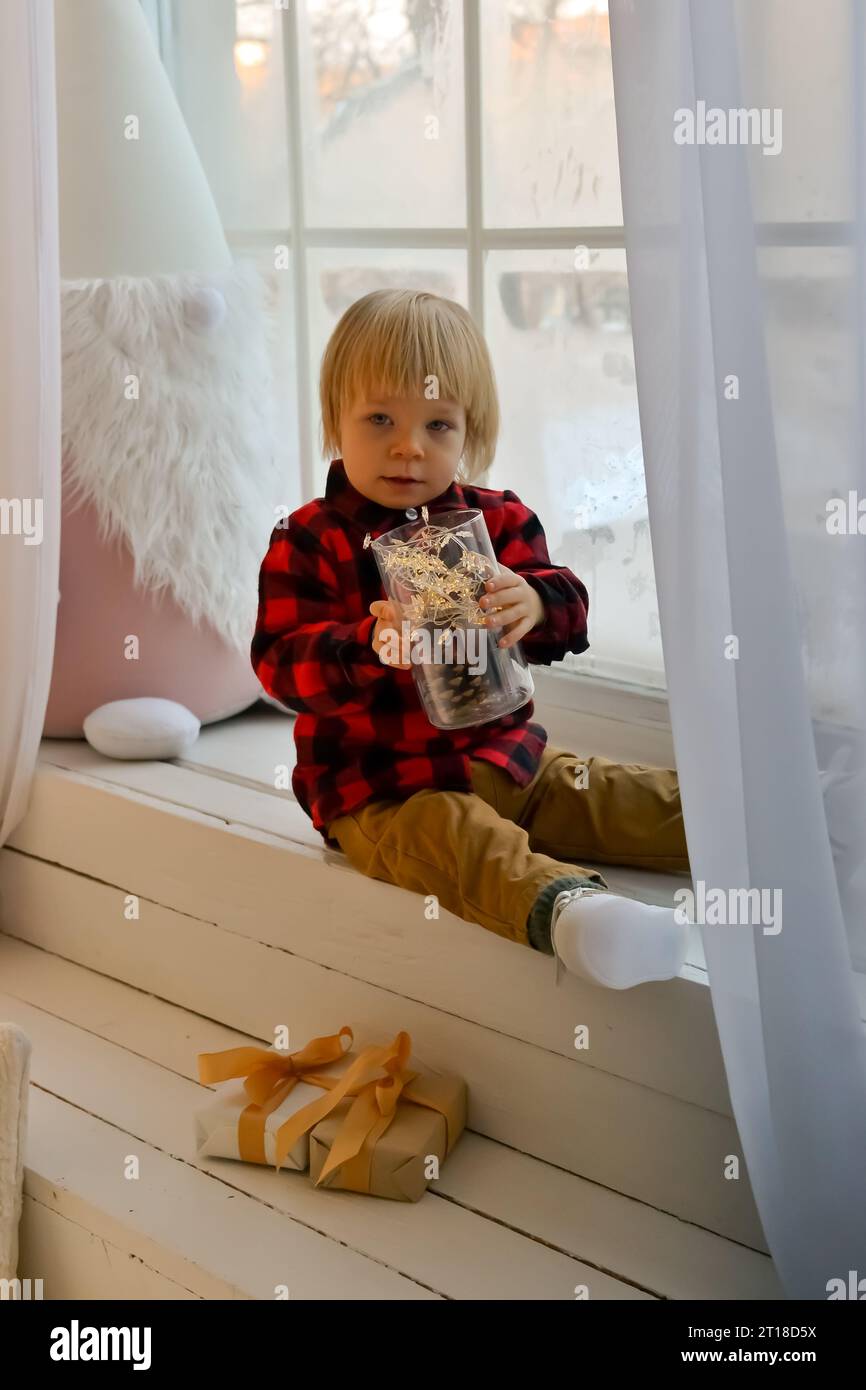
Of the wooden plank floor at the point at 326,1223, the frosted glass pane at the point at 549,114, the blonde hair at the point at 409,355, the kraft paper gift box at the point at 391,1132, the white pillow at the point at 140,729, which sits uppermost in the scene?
the frosted glass pane at the point at 549,114

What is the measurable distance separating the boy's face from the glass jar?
9cm

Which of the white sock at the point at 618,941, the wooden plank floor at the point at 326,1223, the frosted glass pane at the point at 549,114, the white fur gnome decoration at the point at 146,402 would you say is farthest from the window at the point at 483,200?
the wooden plank floor at the point at 326,1223

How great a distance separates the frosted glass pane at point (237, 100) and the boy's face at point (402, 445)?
1.85 ft

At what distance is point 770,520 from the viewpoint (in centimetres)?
88

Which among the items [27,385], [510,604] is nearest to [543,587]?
[510,604]

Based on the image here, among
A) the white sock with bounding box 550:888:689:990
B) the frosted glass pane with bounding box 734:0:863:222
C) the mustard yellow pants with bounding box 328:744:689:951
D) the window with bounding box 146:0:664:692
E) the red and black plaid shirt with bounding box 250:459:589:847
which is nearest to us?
the frosted glass pane with bounding box 734:0:863:222

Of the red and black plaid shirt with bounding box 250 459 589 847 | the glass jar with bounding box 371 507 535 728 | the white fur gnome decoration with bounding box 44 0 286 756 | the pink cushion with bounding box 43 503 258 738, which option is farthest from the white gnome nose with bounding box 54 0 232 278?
the glass jar with bounding box 371 507 535 728

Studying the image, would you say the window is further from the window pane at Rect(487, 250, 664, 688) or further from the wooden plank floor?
the wooden plank floor

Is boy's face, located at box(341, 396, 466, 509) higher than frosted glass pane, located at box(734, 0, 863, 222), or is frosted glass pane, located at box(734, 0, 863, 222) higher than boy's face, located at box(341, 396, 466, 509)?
frosted glass pane, located at box(734, 0, 863, 222)

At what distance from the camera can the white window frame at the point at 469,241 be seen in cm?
145

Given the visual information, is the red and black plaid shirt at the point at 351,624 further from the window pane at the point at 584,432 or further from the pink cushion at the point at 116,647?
the pink cushion at the point at 116,647

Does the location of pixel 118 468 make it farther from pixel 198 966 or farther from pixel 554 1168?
pixel 554 1168

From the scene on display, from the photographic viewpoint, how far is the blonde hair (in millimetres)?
1196
